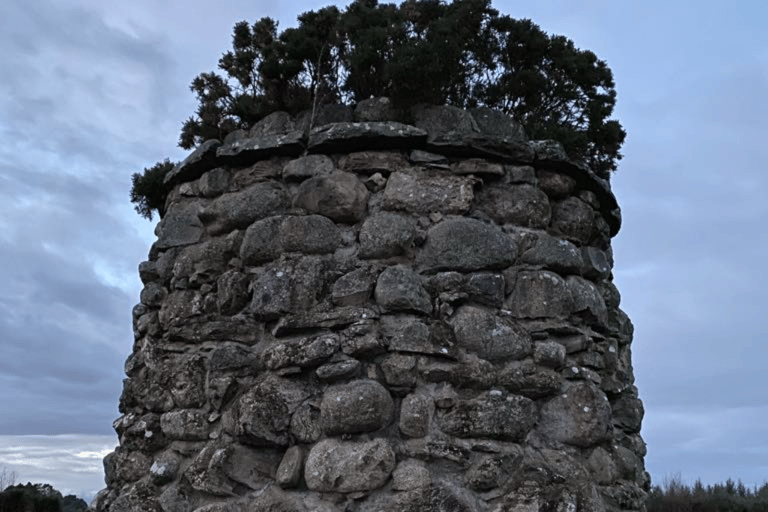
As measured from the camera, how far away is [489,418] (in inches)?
138

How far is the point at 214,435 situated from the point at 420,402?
1.01 m

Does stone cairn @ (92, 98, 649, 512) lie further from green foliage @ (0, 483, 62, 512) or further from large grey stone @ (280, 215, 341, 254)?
green foliage @ (0, 483, 62, 512)

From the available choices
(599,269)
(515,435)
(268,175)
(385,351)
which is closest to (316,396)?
(385,351)

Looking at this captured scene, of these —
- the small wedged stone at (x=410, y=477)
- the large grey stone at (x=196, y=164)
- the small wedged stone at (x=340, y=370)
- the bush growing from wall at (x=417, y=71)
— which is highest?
the bush growing from wall at (x=417, y=71)

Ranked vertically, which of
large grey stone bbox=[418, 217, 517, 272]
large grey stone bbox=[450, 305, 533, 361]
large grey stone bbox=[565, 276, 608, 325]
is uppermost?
large grey stone bbox=[418, 217, 517, 272]

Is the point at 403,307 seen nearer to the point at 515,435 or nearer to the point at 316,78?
the point at 515,435

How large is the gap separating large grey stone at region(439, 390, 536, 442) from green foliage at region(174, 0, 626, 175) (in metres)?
1.59

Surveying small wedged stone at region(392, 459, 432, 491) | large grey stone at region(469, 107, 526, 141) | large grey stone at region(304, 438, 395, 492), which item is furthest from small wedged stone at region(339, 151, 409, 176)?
small wedged stone at region(392, 459, 432, 491)

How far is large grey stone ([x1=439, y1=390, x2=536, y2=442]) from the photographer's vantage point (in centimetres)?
348

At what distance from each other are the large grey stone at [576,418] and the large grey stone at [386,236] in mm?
999

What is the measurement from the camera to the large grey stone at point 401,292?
11.9 feet

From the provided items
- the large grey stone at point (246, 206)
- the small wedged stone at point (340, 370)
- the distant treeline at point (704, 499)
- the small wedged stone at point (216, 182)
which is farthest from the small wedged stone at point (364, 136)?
the distant treeline at point (704, 499)

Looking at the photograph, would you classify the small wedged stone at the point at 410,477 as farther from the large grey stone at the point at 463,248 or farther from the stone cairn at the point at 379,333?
the large grey stone at the point at 463,248

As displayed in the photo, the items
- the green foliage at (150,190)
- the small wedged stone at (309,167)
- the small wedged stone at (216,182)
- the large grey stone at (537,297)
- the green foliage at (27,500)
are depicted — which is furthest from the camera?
the green foliage at (27,500)
